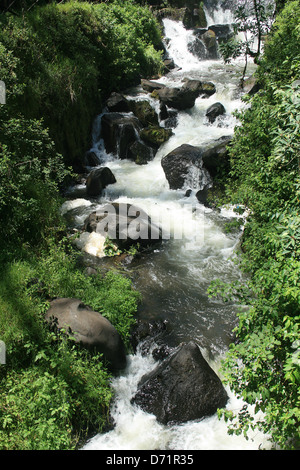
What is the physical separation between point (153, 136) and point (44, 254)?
7999mm

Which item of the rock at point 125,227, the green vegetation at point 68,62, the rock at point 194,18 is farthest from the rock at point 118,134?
the rock at point 194,18

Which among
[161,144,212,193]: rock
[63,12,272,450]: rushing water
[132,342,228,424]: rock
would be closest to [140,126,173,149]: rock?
[63,12,272,450]: rushing water

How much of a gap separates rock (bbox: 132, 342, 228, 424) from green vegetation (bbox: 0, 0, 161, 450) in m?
0.65

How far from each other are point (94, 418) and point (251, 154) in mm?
4996

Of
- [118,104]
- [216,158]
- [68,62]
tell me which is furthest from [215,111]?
[68,62]

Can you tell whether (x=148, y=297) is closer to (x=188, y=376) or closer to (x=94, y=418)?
(x=188, y=376)

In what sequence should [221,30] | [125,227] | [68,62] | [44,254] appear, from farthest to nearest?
1. [221,30]
2. [68,62]
3. [125,227]
4. [44,254]

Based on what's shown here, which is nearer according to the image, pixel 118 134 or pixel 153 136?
pixel 118 134

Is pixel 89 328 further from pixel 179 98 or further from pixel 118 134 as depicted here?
pixel 179 98

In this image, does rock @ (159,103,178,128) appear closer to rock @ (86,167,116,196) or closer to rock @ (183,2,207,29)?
rock @ (86,167,116,196)

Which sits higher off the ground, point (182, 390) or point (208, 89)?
point (208, 89)

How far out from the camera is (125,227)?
8320mm

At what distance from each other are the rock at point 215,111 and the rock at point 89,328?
11096 millimetres

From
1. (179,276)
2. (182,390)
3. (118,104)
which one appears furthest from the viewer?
(118,104)
